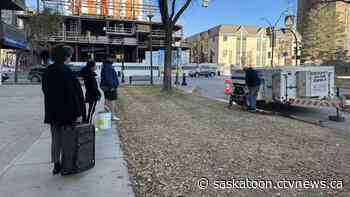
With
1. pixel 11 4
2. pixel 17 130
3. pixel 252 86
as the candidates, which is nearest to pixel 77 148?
pixel 17 130

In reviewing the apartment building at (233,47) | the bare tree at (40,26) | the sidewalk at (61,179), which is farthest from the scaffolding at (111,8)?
the sidewalk at (61,179)

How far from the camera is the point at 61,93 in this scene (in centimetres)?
402

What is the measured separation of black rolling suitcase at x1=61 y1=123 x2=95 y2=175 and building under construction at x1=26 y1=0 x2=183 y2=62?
192 ft

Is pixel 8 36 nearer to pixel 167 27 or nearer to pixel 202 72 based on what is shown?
pixel 167 27

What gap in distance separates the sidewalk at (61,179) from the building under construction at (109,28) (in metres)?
57.8

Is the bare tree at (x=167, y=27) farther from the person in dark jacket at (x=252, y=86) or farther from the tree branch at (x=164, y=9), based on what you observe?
the person in dark jacket at (x=252, y=86)

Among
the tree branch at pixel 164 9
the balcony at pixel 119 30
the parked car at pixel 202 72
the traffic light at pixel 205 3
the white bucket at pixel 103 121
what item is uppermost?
the balcony at pixel 119 30

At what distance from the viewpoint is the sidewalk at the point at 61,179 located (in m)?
3.81

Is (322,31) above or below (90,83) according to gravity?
above

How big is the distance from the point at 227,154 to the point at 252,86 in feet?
21.4

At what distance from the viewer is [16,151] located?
5727mm

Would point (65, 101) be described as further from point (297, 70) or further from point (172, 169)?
point (297, 70)

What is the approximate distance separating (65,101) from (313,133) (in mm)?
5745

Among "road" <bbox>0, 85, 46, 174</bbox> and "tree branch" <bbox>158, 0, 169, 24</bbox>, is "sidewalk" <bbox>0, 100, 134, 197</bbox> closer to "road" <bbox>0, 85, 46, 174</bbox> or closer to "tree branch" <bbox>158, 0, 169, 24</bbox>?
"road" <bbox>0, 85, 46, 174</bbox>
